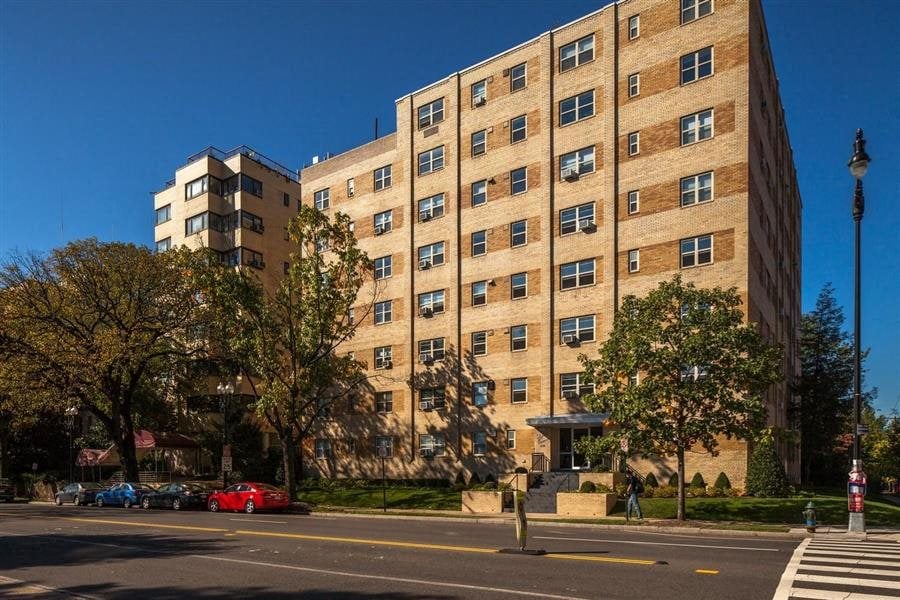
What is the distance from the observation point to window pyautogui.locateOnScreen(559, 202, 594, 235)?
36.9 m

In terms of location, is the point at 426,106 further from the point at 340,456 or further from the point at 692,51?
the point at 340,456

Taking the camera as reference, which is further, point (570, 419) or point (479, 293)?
point (479, 293)

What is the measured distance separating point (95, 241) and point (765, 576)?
4052cm

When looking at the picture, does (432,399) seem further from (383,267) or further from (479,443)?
(383,267)

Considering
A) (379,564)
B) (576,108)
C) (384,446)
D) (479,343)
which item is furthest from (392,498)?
(576,108)

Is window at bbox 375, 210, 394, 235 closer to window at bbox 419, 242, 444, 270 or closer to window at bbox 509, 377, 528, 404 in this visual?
window at bbox 419, 242, 444, 270

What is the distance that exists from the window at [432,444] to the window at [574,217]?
14250mm

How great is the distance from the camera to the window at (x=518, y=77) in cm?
4044

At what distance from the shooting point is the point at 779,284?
43.7 m

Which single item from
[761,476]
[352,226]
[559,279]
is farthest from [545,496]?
[352,226]

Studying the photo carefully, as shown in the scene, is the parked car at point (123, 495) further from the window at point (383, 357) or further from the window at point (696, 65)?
the window at point (696, 65)

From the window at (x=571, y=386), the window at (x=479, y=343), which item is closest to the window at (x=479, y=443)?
the window at (x=479, y=343)

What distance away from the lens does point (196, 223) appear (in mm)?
59562

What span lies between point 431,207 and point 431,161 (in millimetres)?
2973
